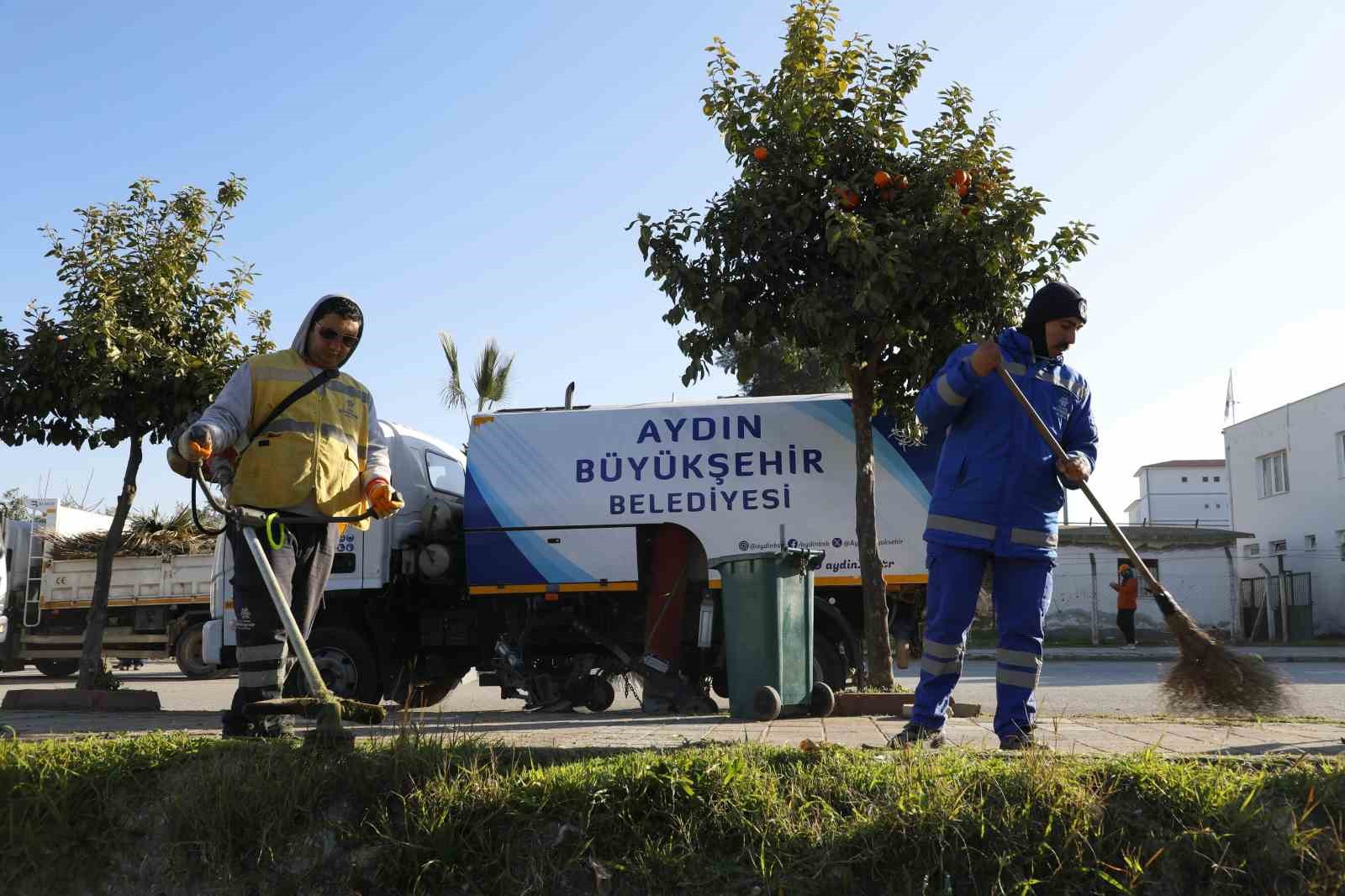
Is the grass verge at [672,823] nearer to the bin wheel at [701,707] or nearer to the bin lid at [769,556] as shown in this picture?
the bin lid at [769,556]

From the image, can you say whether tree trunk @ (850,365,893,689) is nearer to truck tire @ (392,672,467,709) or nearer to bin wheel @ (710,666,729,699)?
bin wheel @ (710,666,729,699)

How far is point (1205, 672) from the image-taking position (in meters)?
4.65

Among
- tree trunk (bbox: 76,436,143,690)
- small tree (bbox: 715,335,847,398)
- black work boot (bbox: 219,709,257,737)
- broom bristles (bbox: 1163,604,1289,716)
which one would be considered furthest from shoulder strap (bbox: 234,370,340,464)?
tree trunk (bbox: 76,436,143,690)

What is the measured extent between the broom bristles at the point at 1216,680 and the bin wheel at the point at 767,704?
2983 mm

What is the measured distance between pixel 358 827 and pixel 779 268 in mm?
6073

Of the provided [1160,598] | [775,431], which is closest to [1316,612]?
[775,431]

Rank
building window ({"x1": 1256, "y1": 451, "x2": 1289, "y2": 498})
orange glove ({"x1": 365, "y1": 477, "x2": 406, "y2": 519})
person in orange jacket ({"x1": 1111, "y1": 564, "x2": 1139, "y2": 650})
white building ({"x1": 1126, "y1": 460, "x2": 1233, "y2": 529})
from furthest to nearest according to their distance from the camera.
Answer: white building ({"x1": 1126, "y1": 460, "x2": 1233, "y2": 529})
building window ({"x1": 1256, "y1": 451, "x2": 1289, "y2": 498})
person in orange jacket ({"x1": 1111, "y1": 564, "x2": 1139, "y2": 650})
orange glove ({"x1": 365, "y1": 477, "x2": 406, "y2": 519})

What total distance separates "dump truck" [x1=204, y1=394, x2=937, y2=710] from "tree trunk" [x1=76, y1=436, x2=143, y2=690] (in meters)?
0.99

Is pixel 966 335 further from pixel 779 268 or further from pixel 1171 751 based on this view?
pixel 1171 751

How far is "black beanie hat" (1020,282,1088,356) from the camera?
483 cm

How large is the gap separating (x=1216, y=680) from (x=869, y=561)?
4.33 meters

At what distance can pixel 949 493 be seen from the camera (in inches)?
185

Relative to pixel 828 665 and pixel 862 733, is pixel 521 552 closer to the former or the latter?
pixel 828 665

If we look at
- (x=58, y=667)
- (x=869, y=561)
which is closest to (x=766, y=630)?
(x=869, y=561)
